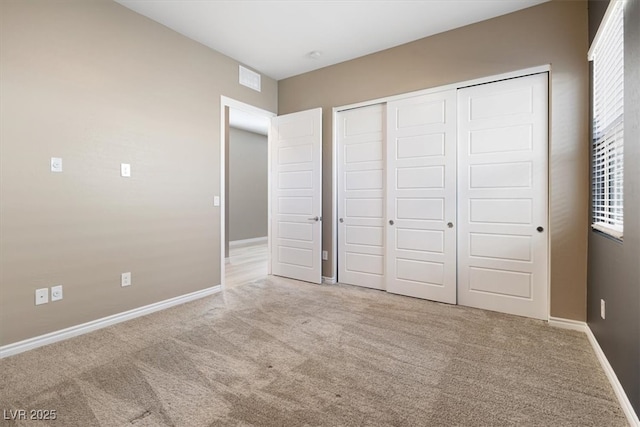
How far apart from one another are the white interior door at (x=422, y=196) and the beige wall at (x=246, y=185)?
15.9 feet

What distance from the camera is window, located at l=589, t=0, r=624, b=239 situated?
1.92m

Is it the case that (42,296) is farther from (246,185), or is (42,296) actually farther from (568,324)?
(246,185)

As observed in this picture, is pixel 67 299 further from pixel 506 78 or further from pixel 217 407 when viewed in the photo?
pixel 506 78

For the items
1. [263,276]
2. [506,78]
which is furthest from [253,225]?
[506,78]

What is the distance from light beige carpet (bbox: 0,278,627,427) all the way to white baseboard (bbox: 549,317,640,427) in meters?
0.05

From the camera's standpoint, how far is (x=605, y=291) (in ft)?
6.93

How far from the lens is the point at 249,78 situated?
416cm

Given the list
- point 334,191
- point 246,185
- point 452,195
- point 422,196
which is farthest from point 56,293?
point 246,185

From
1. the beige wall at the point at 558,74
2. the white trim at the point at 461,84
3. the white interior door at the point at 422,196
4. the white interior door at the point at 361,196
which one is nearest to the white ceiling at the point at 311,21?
the beige wall at the point at 558,74

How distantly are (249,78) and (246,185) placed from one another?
4.08 meters

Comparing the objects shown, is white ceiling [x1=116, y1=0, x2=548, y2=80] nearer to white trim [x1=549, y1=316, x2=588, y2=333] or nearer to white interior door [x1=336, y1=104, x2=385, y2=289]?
white interior door [x1=336, y1=104, x2=385, y2=289]

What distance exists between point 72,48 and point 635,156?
Result: 396cm

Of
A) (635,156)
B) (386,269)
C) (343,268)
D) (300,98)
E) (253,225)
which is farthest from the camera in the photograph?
(253,225)

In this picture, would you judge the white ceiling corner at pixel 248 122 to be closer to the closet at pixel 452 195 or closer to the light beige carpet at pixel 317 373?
the closet at pixel 452 195
